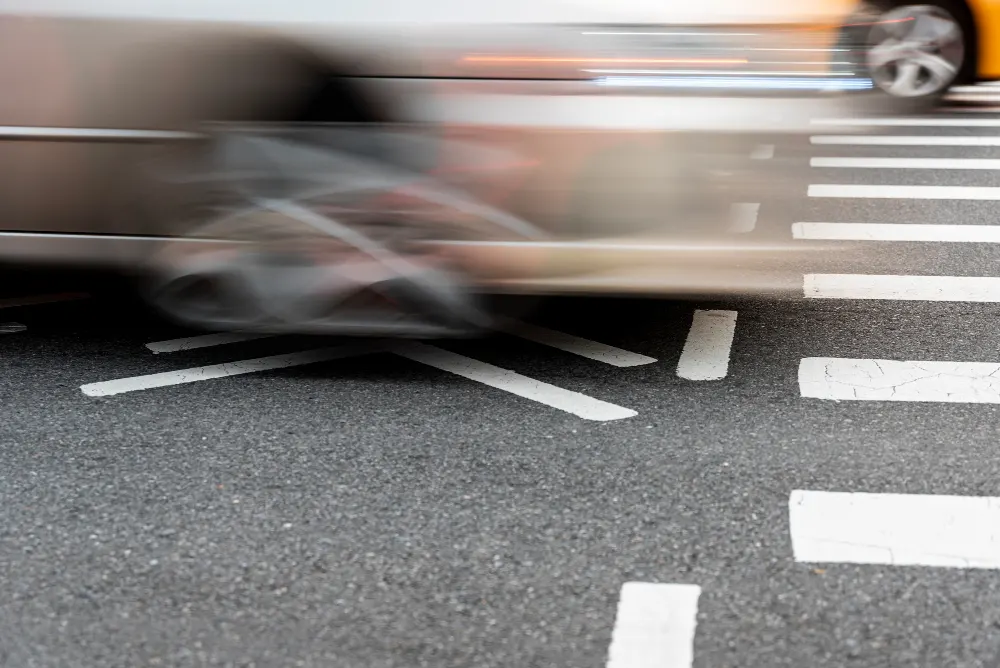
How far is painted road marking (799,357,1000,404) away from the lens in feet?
14.9

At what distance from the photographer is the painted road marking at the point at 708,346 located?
15.9 feet

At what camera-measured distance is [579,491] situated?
3768mm

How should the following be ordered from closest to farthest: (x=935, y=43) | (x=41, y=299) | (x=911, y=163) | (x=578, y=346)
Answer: (x=578, y=346) < (x=41, y=299) < (x=911, y=163) < (x=935, y=43)

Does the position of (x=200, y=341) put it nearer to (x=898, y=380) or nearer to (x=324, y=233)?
(x=324, y=233)

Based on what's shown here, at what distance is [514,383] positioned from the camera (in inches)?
187

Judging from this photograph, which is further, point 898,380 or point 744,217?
point 898,380

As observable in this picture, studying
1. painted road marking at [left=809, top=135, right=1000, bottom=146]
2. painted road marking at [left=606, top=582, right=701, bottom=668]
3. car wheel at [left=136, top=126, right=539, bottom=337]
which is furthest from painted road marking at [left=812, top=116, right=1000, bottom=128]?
painted road marking at [left=606, top=582, right=701, bottom=668]

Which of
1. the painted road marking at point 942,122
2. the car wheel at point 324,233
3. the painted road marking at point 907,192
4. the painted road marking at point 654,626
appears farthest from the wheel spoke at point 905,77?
the painted road marking at point 654,626

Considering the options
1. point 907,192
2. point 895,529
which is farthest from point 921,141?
point 895,529

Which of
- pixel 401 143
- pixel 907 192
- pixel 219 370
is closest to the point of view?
pixel 401 143

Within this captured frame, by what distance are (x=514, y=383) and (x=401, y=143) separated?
2.98ft

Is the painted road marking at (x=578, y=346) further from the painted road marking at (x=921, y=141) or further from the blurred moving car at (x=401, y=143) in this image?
the painted road marking at (x=921, y=141)

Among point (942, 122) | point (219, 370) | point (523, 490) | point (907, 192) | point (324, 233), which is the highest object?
point (324, 233)

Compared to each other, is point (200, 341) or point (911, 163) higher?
point (200, 341)
